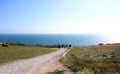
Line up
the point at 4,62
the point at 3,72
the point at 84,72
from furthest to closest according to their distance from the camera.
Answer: the point at 4,62 < the point at 3,72 < the point at 84,72

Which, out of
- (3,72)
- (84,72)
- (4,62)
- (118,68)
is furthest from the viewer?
(4,62)

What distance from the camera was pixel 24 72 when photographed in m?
26.5

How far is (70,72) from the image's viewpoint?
2525 cm

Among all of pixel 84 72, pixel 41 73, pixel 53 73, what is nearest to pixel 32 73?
pixel 41 73

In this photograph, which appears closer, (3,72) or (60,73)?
(60,73)

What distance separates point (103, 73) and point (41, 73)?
7.39 metres

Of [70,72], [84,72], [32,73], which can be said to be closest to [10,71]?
[32,73]

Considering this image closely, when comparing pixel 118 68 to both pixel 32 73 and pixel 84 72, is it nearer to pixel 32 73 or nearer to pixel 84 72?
pixel 84 72

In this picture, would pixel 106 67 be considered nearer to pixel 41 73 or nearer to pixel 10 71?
pixel 41 73

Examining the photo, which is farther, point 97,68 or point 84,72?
point 97,68

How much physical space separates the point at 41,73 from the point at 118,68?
899 centimetres

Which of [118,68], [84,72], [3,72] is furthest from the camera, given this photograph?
[3,72]

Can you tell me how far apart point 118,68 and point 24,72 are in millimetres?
11224

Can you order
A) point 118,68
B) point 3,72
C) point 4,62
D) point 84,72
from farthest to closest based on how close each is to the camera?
point 4,62 < point 3,72 < point 118,68 < point 84,72
